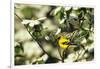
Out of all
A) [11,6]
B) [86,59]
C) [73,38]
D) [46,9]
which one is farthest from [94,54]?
[11,6]

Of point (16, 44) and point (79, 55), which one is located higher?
point (16, 44)

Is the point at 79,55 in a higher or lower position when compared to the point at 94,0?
lower

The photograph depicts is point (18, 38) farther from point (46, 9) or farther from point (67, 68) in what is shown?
point (67, 68)

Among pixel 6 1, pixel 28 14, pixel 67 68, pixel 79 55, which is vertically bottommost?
pixel 67 68

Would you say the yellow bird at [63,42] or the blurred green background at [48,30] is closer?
the blurred green background at [48,30]

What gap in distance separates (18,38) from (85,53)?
2.39 feet

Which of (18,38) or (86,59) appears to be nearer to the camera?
(18,38)

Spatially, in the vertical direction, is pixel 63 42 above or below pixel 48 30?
below

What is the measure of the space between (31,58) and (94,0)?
3.04 ft

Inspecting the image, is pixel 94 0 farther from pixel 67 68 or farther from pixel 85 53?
pixel 67 68

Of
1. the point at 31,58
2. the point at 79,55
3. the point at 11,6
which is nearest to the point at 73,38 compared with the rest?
the point at 79,55

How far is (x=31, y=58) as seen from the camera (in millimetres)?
1925

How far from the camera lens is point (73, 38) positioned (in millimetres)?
2057

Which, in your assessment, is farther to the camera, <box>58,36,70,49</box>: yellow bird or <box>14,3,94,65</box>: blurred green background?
<box>58,36,70,49</box>: yellow bird
